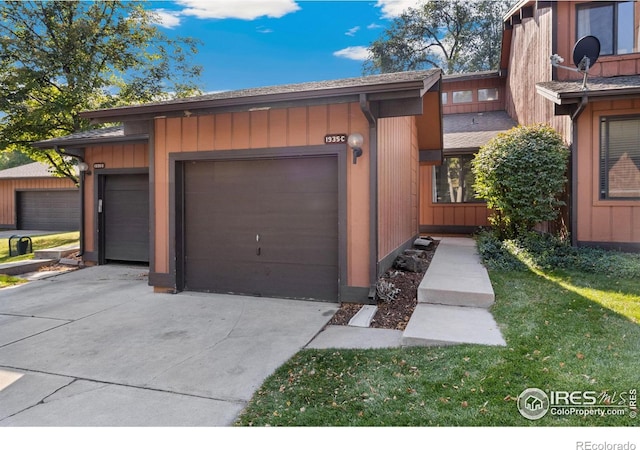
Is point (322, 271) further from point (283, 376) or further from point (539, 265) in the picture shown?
point (539, 265)

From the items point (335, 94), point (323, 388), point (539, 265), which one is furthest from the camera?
point (539, 265)

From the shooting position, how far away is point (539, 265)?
249 inches

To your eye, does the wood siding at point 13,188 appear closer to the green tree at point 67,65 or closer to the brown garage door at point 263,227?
the green tree at point 67,65

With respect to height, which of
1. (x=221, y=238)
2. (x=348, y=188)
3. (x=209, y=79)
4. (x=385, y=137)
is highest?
(x=209, y=79)

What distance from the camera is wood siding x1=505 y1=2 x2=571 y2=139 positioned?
8.48m

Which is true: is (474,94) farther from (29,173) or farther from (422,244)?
(29,173)

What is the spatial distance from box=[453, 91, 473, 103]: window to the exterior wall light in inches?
507

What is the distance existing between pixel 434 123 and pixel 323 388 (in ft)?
23.9

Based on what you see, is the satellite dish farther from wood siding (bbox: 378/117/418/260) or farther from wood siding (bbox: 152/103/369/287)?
wood siding (bbox: 152/103/369/287)

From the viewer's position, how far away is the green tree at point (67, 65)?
11398mm

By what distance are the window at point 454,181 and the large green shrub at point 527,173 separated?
353 centimetres

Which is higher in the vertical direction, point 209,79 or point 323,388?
point 209,79

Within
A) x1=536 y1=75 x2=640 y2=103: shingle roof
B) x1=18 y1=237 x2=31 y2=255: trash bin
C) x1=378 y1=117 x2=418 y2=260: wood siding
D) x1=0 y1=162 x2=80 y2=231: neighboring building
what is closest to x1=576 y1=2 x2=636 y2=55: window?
x1=536 y1=75 x2=640 y2=103: shingle roof
